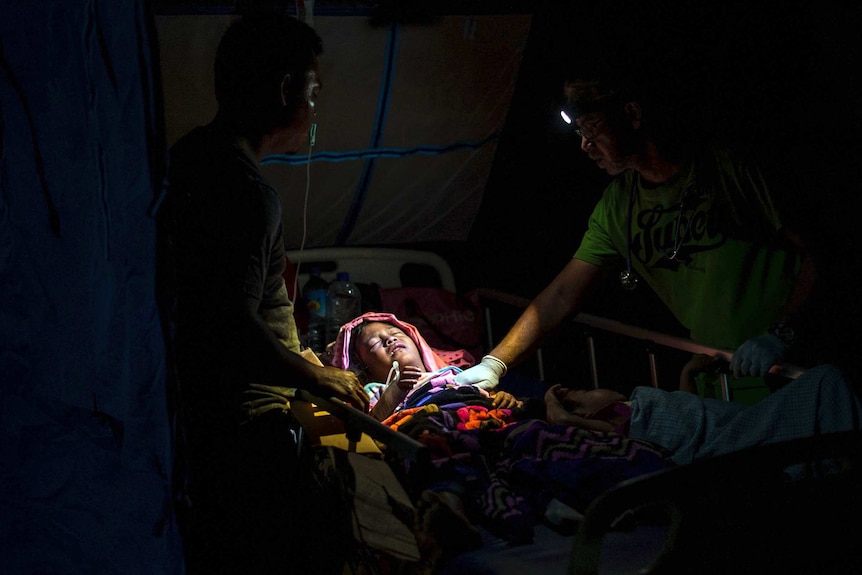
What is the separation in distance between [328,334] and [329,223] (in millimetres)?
675

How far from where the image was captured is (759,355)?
7.08 ft

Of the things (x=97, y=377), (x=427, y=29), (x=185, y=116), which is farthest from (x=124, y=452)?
(x=427, y=29)

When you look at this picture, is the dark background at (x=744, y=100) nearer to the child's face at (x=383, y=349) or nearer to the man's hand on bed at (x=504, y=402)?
the man's hand on bed at (x=504, y=402)

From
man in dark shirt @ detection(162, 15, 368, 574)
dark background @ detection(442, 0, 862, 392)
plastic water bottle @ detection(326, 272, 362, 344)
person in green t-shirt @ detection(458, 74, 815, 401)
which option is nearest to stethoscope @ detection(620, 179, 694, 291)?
person in green t-shirt @ detection(458, 74, 815, 401)

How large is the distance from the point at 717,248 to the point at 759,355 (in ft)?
1.57

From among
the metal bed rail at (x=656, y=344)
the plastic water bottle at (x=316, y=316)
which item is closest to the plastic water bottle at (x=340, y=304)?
the plastic water bottle at (x=316, y=316)

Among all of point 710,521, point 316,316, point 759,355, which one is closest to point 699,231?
point 759,355

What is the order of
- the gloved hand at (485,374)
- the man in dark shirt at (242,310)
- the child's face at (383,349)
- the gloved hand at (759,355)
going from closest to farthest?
the man in dark shirt at (242,310)
the gloved hand at (759,355)
the gloved hand at (485,374)
the child's face at (383,349)

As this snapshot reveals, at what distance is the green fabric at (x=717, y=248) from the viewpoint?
2.42 meters

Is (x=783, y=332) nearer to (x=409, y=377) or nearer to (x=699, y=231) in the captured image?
(x=699, y=231)

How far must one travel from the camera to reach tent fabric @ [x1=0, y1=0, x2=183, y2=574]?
132cm

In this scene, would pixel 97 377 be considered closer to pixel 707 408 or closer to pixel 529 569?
pixel 529 569

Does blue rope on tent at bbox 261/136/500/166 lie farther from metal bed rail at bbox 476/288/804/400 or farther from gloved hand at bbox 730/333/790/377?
gloved hand at bbox 730/333/790/377

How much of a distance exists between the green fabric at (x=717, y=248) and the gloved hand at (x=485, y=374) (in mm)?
671
